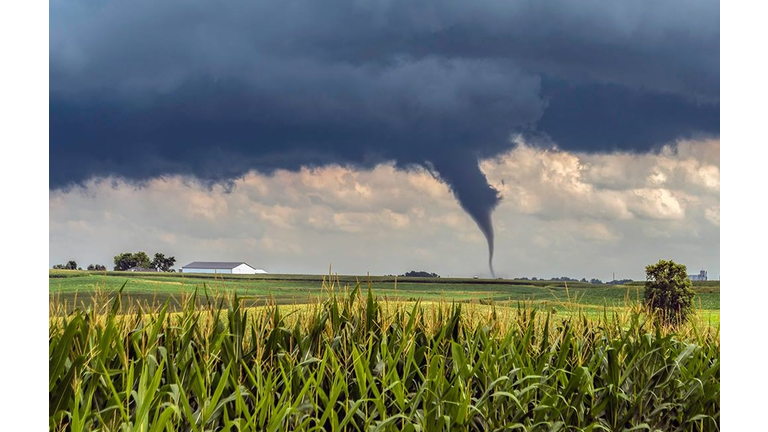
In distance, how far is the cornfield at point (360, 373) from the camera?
9.01 feet

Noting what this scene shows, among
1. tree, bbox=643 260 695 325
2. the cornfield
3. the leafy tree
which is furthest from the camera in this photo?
the leafy tree

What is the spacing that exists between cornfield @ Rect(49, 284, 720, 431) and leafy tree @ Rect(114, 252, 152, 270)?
22.6 m

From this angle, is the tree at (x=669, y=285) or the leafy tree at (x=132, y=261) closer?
the tree at (x=669, y=285)

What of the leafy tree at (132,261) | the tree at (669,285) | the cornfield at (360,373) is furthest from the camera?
the leafy tree at (132,261)

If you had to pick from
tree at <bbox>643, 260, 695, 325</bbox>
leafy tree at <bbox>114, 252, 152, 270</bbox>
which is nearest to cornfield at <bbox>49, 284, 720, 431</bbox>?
tree at <bbox>643, 260, 695, 325</bbox>

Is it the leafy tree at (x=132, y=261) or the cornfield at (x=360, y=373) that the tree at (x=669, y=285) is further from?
the leafy tree at (x=132, y=261)

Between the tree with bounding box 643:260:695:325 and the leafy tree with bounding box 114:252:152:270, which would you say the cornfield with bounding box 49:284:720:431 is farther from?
the leafy tree with bounding box 114:252:152:270

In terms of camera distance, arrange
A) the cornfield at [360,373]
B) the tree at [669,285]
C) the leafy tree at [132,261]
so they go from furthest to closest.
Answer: the leafy tree at [132,261], the tree at [669,285], the cornfield at [360,373]

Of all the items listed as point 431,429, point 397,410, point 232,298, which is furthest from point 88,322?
point 431,429

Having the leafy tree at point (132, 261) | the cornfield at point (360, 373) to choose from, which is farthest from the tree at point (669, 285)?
the leafy tree at point (132, 261)

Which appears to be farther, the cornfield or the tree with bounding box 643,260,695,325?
the tree with bounding box 643,260,695,325

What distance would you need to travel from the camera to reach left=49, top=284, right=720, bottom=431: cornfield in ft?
9.01

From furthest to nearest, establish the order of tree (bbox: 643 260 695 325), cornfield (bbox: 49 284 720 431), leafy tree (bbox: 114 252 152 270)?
leafy tree (bbox: 114 252 152 270)
tree (bbox: 643 260 695 325)
cornfield (bbox: 49 284 720 431)

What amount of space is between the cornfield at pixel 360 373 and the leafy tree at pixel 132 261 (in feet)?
74.1
